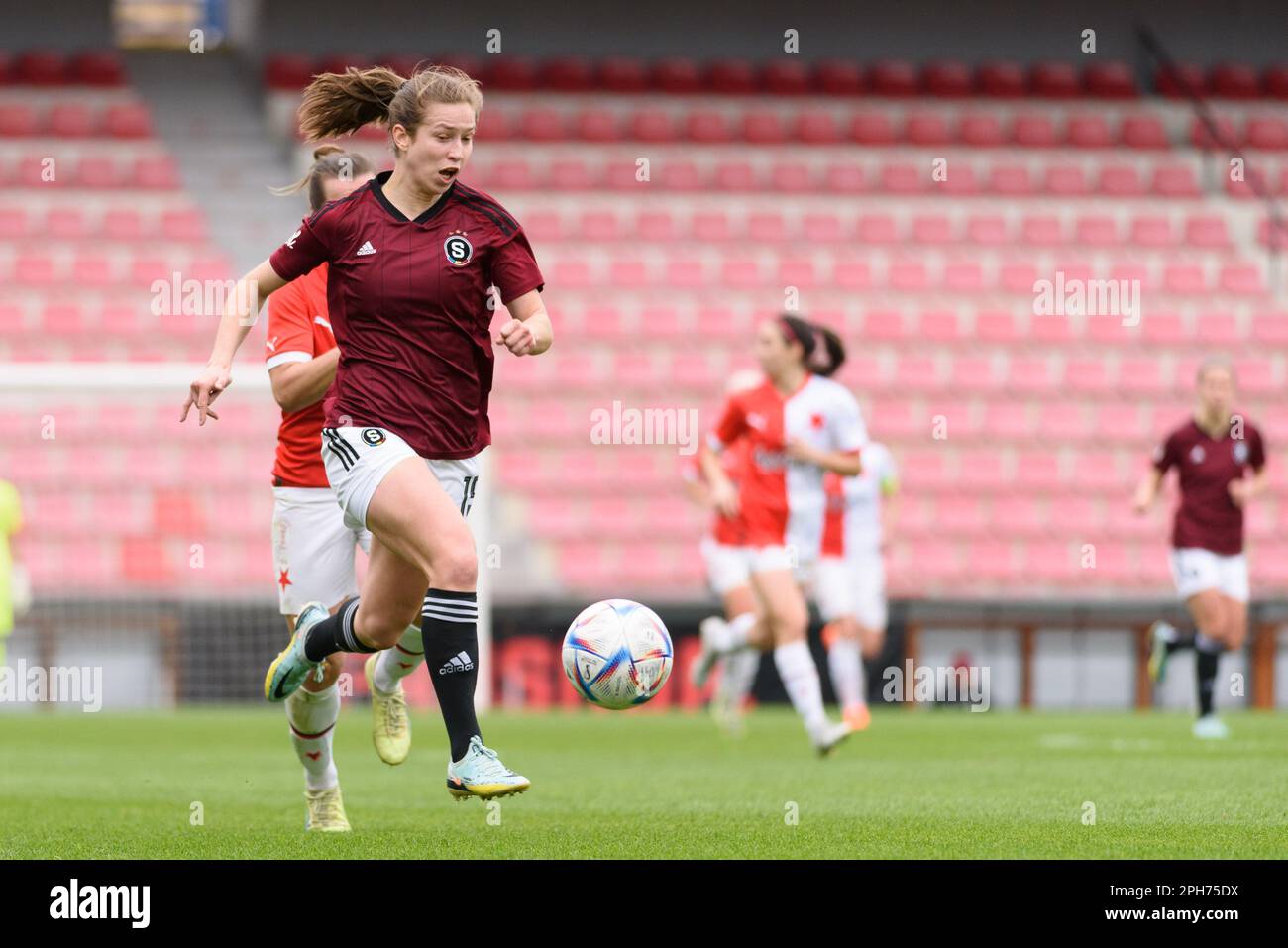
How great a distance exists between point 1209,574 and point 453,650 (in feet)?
27.4

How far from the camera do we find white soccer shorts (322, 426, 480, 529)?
18.0ft

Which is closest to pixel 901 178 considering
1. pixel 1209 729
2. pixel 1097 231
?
pixel 1097 231

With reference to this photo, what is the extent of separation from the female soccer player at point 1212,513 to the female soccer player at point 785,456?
297 cm

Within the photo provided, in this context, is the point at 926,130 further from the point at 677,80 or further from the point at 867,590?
the point at 867,590

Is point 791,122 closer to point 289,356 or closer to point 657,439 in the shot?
point 657,439

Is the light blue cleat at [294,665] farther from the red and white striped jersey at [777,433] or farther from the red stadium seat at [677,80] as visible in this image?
the red stadium seat at [677,80]

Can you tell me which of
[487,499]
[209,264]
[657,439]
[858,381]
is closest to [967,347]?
[858,381]

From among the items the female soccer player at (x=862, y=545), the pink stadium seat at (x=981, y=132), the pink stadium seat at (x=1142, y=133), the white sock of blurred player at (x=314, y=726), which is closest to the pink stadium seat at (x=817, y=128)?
the pink stadium seat at (x=981, y=132)

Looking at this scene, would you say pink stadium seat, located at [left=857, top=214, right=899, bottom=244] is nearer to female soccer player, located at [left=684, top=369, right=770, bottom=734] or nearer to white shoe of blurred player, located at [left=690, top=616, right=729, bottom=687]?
female soccer player, located at [left=684, top=369, right=770, bottom=734]

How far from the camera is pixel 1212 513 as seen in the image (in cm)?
1267

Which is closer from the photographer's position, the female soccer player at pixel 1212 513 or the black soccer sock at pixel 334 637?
the black soccer sock at pixel 334 637

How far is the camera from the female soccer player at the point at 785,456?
1029 centimetres

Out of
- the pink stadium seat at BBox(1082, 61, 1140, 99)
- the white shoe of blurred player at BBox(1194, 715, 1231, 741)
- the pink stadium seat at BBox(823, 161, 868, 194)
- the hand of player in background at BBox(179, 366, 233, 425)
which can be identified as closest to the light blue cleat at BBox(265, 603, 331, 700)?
the hand of player in background at BBox(179, 366, 233, 425)
